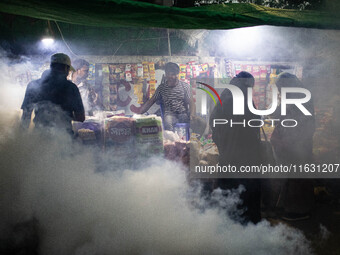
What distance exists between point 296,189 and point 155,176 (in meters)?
2.13

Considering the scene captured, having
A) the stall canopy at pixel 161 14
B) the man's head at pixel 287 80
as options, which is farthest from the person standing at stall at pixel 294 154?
the stall canopy at pixel 161 14

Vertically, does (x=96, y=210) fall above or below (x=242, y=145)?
below

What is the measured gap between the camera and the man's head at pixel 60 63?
3599mm

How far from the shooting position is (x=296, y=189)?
391 centimetres

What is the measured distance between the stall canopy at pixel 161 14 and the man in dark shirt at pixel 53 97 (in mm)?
934

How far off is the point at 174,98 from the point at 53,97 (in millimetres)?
2515

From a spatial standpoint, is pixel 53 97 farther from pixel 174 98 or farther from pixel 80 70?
pixel 80 70

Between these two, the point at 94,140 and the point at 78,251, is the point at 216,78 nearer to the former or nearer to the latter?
the point at 94,140

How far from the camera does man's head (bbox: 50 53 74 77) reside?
3599 mm

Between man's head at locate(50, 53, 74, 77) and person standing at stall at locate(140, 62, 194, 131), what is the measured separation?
2039 mm

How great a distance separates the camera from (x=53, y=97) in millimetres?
3635

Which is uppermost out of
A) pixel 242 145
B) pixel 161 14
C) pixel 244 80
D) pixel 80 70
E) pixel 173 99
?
pixel 80 70

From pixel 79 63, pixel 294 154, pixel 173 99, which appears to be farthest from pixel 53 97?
pixel 294 154

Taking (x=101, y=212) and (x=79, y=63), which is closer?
(x=101, y=212)
